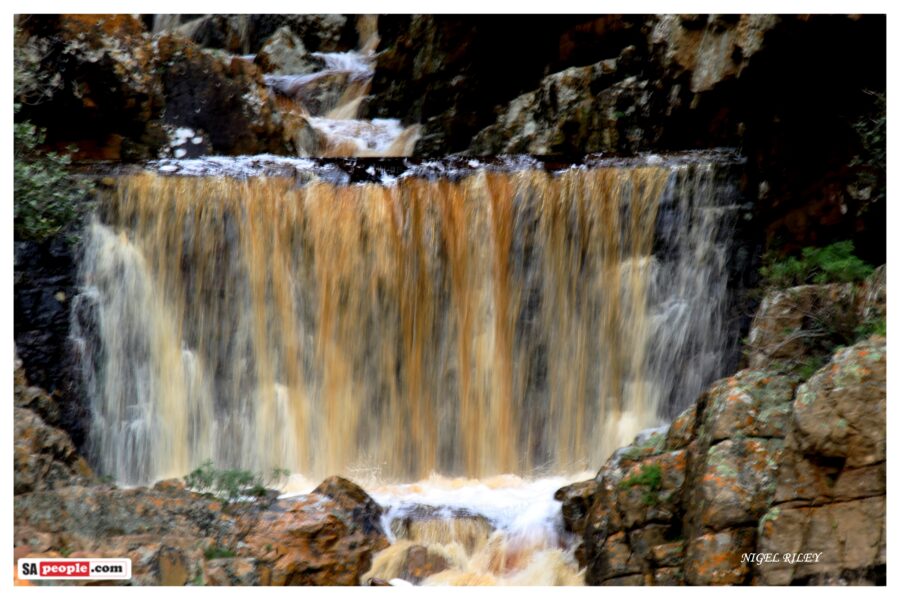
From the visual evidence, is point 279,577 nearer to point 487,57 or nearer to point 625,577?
point 625,577

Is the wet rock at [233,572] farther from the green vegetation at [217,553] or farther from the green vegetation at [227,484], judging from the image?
the green vegetation at [227,484]

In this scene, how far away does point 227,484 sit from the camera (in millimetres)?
8977

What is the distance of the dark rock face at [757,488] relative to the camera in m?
6.86

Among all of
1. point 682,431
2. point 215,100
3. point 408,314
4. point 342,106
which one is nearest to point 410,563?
point 682,431

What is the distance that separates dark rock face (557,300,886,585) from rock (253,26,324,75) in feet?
35.5

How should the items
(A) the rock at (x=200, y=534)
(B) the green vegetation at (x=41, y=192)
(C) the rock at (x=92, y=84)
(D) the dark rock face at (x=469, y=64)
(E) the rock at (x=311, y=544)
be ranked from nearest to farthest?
(A) the rock at (x=200, y=534)
(E) the rock at (x=311, y=544)
(B) the green vegetation at (x=41, y=192)
(C) the rock at (x=92, y=84)
(D) the dark rock face at (x=469, y=64)

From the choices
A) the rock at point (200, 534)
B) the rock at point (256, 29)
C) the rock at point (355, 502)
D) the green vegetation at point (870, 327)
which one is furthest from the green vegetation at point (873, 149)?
the rock at point (256, 29)

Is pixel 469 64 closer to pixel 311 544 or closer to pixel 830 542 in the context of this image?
pixel 311 544

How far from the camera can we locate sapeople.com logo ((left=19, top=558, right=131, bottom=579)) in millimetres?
7148

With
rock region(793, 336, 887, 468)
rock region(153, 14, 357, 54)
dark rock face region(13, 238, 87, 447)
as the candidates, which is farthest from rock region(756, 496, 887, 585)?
rock region(153, 14, 357, 54)

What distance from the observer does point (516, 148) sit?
1430 cm

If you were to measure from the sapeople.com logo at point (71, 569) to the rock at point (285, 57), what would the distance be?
1122 centimetres

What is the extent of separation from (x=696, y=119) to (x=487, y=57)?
4.74 metres
